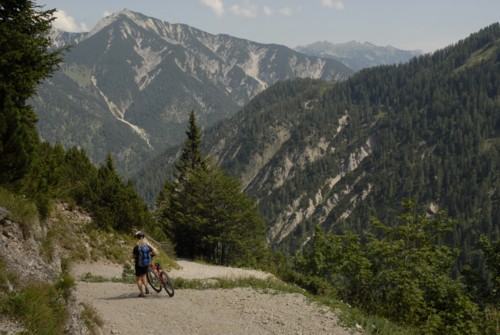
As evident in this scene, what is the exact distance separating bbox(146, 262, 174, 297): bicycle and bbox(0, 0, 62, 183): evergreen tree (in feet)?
17.2

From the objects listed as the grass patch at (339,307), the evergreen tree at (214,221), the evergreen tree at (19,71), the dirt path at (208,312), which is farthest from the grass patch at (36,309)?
the evergreen tree at (214,221)

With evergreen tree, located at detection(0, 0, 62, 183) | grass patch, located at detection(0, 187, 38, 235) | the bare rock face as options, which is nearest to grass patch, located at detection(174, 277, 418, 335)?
the bare rock face

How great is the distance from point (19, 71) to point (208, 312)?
37.3 feet

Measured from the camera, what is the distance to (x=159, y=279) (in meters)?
13.9

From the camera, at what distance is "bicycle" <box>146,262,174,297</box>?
13.8m

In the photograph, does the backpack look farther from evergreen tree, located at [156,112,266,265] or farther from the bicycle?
evergreen tree, located at [156,112,266,265]

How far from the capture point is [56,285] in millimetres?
8656

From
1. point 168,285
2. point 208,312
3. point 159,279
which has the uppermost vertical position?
point 159,279

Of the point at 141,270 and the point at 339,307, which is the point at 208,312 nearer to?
the point at 141,270

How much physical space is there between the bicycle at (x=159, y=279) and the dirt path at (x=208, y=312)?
25 centimetres

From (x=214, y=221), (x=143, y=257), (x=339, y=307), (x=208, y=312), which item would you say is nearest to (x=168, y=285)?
(x=143, y=257)

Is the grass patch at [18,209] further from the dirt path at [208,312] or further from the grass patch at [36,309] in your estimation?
the dirt path at [208,312]

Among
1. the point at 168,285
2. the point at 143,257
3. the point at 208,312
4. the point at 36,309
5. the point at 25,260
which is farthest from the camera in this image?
the point at 168,285

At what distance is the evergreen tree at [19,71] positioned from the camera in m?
11.7
